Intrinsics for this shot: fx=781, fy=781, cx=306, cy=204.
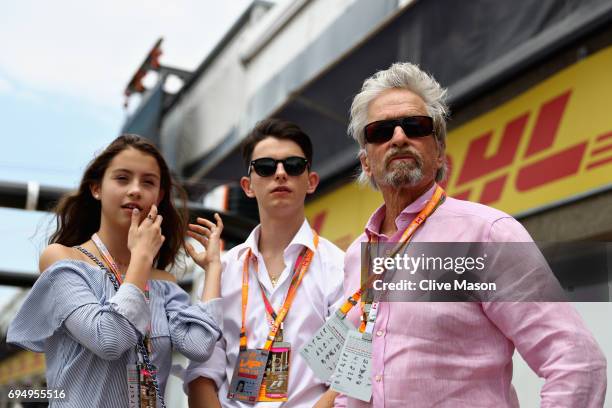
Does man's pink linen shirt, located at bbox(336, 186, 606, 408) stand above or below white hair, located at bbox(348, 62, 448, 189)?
below

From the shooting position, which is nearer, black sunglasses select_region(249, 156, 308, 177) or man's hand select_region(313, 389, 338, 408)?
man's hand select_region(313, 389, 338, 408)

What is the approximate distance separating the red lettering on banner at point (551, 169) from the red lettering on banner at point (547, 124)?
0.44 feet

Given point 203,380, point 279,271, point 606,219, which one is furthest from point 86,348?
point 606,219

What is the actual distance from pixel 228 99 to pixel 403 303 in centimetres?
1123

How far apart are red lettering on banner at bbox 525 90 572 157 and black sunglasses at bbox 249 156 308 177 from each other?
3.78 m

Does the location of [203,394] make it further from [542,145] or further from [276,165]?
[542,145]

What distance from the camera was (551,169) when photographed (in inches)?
250

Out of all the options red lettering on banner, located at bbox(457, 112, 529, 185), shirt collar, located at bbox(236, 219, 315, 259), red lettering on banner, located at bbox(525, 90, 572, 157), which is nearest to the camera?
shirt collar, located at bbox(236, 219, 315, 259)

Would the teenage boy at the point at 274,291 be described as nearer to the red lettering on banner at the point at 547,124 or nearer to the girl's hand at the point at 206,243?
the girl's hand at the point at 206,243

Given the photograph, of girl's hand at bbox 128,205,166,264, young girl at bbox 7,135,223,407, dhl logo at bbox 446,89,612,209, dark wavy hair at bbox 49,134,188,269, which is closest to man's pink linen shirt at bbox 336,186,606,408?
young girl at bbox 7,135,223,407

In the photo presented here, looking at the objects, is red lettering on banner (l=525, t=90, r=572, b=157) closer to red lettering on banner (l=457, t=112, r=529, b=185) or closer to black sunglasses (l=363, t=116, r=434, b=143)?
red lettering on banner (l=457, t=112, r=529, b=185)

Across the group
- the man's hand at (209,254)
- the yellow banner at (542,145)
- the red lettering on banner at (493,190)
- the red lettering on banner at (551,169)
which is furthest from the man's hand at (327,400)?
the red lettering on banner at (493,190)

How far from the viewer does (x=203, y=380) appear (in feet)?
9.90

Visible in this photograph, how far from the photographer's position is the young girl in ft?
8.53
